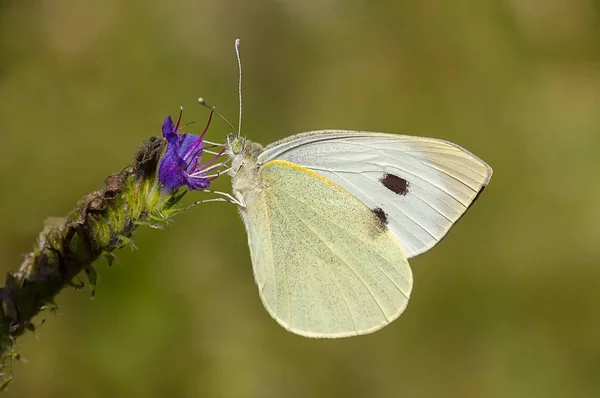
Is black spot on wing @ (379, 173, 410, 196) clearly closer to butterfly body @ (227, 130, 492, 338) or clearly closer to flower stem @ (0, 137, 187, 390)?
butterfly body @ (227, 130, 492, 338)

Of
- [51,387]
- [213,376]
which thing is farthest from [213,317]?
[51,387]

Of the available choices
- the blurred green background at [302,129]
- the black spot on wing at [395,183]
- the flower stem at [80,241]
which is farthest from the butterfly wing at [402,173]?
the blurred green background at [302,129]

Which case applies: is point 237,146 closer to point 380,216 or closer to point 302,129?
point 380,216

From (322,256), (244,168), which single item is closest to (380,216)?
(322,256)

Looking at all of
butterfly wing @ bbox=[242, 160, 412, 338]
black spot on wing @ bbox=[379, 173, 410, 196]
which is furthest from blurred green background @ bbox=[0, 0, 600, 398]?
black spot on wing @ bbox=[379, 173, 410, 196]

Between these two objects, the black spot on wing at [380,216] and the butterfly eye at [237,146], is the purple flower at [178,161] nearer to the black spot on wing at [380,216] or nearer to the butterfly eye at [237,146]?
the butterfly eye at [237,146]
